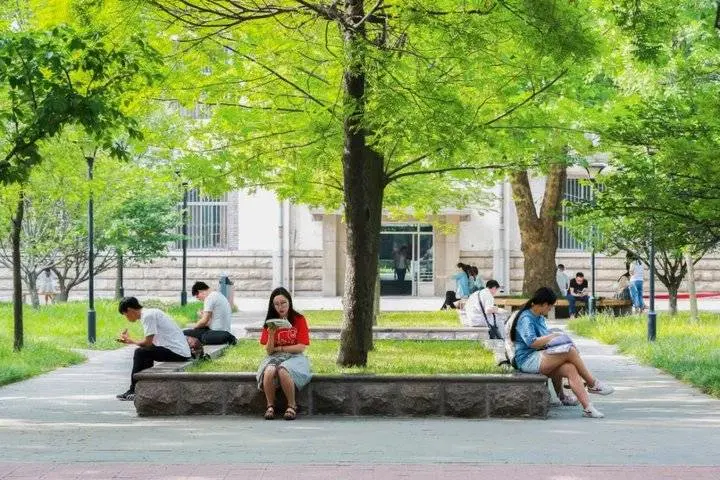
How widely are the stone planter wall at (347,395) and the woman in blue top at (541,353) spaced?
15.2 inches

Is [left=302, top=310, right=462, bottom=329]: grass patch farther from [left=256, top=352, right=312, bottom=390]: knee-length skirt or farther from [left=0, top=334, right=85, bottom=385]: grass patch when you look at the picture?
[left=256, top=352, right=312, bottom=390]: knee-length skirt

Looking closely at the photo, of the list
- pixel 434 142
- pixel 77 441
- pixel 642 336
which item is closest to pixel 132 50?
pixel 434 142

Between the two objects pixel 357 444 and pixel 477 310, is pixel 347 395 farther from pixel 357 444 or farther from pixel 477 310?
pixel 477 310

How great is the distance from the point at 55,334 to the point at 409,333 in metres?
6.89

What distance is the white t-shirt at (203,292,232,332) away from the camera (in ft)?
60.6

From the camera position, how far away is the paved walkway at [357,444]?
374 inches

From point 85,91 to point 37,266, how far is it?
2065cm

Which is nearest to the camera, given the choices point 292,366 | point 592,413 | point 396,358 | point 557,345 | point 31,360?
point 292,366

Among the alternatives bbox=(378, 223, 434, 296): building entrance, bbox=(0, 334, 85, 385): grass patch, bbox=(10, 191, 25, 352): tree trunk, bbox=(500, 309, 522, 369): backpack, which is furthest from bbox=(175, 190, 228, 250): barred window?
bbox=(500, 309, 522, 369): backpack

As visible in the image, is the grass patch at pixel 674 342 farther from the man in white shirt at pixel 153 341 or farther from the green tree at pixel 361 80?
the man in white shirt at pixel 153 341

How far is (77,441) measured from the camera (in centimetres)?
1115

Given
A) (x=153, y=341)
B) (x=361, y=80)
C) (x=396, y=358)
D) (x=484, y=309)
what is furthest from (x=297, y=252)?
(x=153, y=341)

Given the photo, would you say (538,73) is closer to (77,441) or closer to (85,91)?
(85,91)

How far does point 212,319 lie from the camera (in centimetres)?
1869
